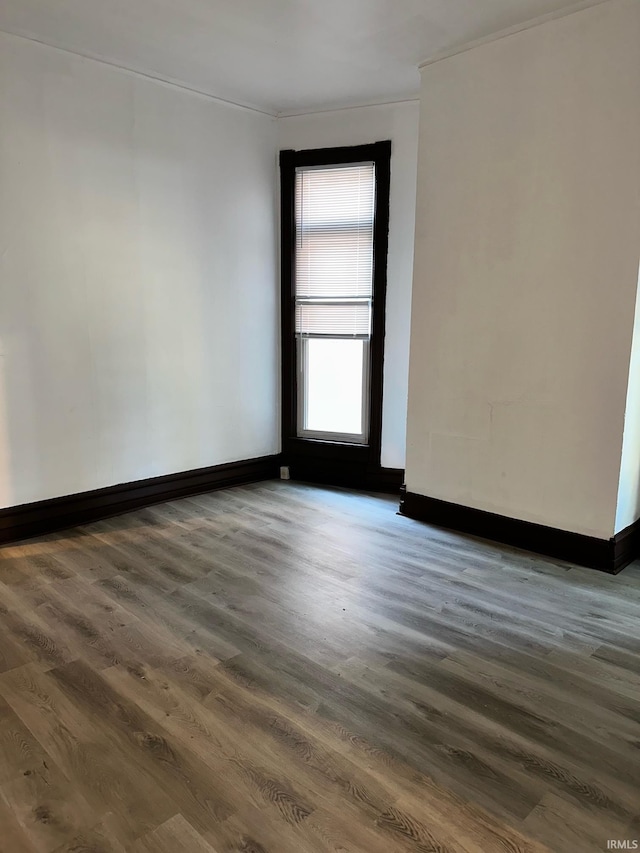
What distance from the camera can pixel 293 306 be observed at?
16.3ft

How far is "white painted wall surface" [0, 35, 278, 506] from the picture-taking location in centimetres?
353

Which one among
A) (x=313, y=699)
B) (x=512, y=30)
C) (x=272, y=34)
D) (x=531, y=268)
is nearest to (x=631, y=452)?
(x=531, y=268)

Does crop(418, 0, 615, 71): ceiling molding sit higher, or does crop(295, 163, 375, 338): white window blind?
crop(418, 0, 615, 71): ceiling molding

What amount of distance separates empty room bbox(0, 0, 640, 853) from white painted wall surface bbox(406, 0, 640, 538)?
0.06ft

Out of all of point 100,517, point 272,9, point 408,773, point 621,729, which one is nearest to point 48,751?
point 408,773

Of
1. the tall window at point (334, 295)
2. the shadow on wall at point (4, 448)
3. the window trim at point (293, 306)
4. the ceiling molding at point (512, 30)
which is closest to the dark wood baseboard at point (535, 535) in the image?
the window trim at point (293, 306)

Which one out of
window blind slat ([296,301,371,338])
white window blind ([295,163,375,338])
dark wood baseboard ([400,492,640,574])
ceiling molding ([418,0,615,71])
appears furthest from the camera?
window blind slat ([296,301,371,338])

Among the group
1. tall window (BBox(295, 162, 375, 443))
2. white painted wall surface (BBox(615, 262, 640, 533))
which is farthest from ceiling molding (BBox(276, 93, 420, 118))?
white painted wall surface (BBox(615, 262, 640, 533))

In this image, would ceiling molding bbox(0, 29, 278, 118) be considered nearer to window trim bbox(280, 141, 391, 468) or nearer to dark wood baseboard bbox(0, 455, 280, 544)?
window trim bbox(280, 141, 391, 468)

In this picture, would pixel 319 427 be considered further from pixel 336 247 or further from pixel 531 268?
pixel 531 268

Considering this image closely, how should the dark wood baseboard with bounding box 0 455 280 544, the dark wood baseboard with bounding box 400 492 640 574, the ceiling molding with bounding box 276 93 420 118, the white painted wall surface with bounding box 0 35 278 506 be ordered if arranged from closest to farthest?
the dark wood baseboard with bounding box 400 492 640 574 → the white painted wall surface with bounding box 0 35 278 506 → the dark wood baseboard with bounding box 0 455 280 544 → the ceiling molding with bounding box 276 93 420 118

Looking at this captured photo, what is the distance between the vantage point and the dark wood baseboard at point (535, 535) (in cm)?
329

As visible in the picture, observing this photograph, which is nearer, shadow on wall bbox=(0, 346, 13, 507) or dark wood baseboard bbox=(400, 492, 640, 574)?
dark wood baseboard bbox=(400, 492, 640, 574)

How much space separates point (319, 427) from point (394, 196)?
1.90m
